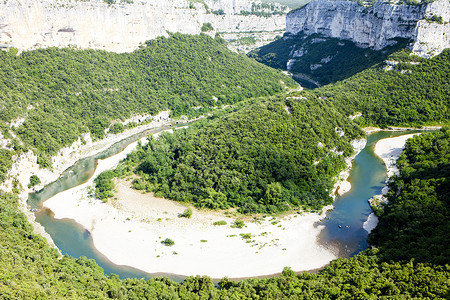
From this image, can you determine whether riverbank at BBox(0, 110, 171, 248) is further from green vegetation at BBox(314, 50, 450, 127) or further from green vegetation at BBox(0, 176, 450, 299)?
green vegetation at BBox(314, 50, 450, 127)

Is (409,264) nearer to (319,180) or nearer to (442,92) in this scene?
(319,180)

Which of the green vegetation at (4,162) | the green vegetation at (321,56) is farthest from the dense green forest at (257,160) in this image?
the green vegetation at (321,56)

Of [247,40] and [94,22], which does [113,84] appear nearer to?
[94,22]

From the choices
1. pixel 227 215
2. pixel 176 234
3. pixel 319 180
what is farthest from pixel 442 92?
pixel 176 234

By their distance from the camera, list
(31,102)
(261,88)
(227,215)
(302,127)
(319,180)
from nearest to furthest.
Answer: (227,215)
(319,180)
(302,127)
(31,102)
(261,88)

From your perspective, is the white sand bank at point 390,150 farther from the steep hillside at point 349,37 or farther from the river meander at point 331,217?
the steep hillside at point 349,37

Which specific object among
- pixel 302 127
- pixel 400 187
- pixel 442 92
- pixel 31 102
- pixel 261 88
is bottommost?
pixel 400 187

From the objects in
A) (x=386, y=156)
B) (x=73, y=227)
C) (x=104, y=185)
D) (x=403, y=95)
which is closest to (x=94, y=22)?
(x=104, y=185)
